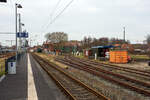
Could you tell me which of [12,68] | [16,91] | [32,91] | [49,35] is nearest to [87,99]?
[32,91]

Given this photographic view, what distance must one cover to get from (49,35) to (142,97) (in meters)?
A: 101

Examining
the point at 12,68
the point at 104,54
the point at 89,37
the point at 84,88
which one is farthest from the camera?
the point at 89,37

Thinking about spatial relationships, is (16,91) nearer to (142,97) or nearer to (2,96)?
(2,96)

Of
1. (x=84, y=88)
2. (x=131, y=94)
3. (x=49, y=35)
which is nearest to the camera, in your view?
(x=131, y=94)

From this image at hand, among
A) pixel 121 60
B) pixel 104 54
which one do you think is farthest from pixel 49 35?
pixel 121 60

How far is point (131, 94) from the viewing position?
314 inches

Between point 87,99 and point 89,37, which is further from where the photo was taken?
point 89,37

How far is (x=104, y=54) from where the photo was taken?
33.9 metres

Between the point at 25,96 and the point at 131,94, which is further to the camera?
the point at 131,94

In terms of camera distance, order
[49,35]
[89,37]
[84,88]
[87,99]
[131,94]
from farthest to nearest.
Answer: [89,37], [49,35], [84,88], [131,94], [87,99]

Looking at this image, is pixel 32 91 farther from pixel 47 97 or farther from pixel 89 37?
pixel 89 37

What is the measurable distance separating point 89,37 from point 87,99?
117 meters

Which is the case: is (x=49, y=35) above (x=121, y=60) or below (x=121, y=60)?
above

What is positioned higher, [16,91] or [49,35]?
[49,35]
